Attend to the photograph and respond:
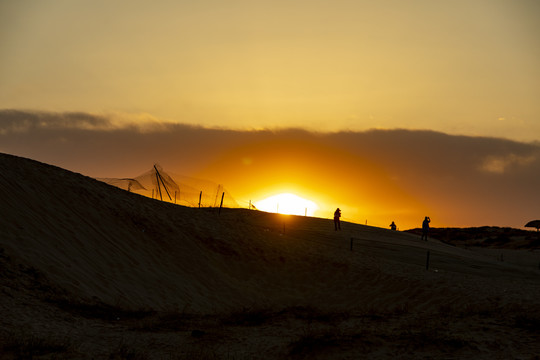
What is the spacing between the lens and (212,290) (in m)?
25.6

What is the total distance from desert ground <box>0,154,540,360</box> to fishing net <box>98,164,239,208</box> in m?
16.1

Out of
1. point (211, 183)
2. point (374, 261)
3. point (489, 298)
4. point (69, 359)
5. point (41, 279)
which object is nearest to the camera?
point (69, 359)

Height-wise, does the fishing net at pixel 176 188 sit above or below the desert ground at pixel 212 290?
above

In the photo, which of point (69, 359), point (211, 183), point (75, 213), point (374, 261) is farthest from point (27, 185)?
point (211, 183)

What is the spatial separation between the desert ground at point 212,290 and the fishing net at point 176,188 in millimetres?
16103

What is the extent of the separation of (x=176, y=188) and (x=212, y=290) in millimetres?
32383

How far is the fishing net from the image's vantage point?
169 feet

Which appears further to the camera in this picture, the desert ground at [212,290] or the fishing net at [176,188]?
the fishing net at [176,188]

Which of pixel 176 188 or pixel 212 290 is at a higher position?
pixel 176 188

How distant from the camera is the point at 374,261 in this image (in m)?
33.4

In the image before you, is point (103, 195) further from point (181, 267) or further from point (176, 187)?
point (176, 187)

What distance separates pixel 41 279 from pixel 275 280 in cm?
1407

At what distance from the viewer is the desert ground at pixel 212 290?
43.2ft

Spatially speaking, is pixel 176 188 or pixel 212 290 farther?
pixel 176 188
